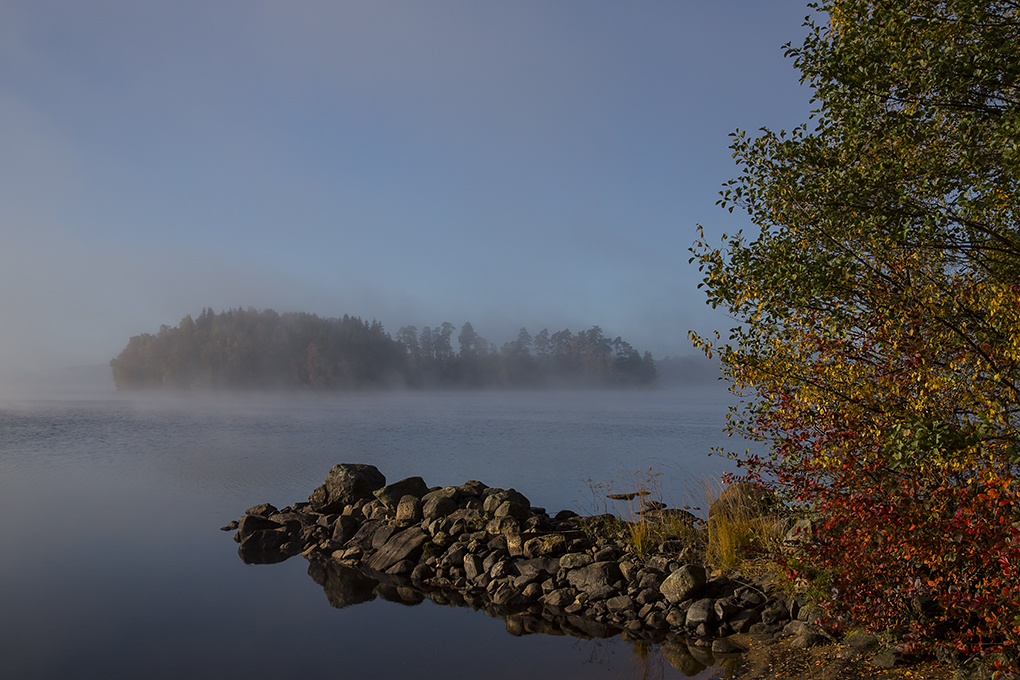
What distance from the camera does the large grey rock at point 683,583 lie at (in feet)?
29.0

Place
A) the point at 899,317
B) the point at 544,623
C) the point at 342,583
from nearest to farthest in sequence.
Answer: the point at 899,317
the point at 544,623
the point at 342,583

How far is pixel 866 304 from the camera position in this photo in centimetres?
712

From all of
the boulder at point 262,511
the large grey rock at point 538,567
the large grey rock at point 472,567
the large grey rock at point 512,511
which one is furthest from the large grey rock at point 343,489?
the large grey rock at point 538,567

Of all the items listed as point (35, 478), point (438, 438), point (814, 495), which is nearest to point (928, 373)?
point (814, 495)

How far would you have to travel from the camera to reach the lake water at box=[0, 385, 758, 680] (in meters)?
8.55

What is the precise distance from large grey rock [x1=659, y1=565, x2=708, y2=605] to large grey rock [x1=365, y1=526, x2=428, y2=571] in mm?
4982

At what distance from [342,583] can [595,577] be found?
488cm

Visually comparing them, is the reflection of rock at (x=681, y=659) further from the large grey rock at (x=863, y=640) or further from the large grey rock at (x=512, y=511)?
the large grey rock at (x=512, y=511)

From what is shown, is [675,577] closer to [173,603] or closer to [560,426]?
[173,603]

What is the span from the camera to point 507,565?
10.9 meters

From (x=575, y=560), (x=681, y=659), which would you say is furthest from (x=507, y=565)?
(x=681, y=659)

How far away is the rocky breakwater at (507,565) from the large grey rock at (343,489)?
0.09ft

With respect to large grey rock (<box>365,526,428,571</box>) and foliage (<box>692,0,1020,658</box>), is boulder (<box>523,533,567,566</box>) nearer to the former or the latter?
large grey rock (<box>365,526,428,571</box>)

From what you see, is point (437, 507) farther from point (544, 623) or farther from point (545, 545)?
point (544, 623)
